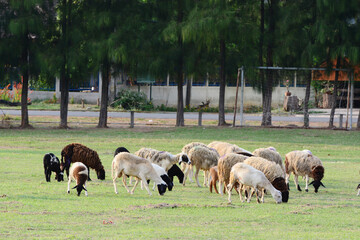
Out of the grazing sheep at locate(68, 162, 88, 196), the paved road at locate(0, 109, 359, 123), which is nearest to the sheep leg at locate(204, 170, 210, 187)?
the grazing sheep at locate(68, 162, 88, 196)

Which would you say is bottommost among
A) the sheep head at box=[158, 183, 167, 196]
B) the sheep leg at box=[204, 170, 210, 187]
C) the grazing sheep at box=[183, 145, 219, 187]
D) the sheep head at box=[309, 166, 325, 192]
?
the sheep leg at box=[204, 170, 210, 187]

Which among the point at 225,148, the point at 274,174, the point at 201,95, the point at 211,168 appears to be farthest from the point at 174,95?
the point at 274,174

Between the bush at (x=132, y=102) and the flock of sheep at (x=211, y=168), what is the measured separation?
1142 inches

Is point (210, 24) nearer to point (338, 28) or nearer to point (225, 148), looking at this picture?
point (338, 28)

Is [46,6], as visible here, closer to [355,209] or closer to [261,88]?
[261,88]

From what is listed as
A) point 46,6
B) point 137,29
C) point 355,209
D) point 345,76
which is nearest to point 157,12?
point 137,29

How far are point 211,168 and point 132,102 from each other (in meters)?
32.1

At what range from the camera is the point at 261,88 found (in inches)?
1325

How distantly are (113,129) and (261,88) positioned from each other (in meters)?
7.72

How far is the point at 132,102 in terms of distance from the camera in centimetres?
4644

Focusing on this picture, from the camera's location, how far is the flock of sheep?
507 inches

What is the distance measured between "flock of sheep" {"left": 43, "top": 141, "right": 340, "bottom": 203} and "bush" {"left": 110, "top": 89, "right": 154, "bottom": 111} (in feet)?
95.2

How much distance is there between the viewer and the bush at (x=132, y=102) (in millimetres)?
46312

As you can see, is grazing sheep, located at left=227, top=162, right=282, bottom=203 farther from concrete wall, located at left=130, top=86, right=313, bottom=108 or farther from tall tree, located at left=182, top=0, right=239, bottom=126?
concrete wall, located at left=130, top=86, right=313, bottom=108
